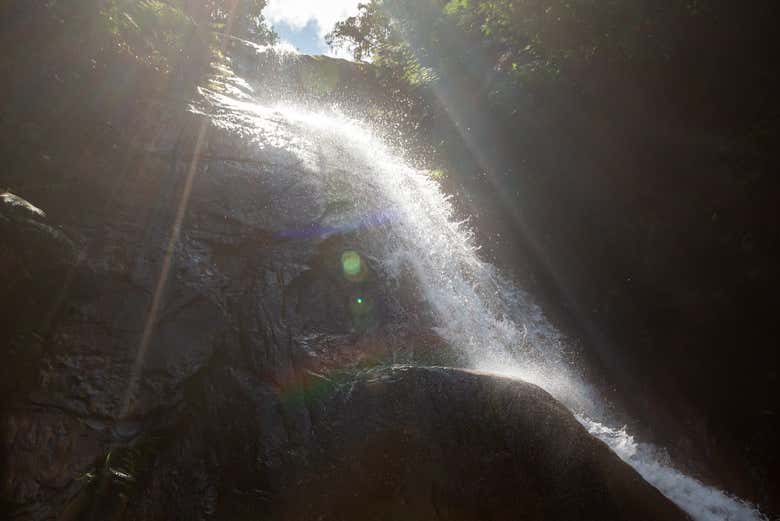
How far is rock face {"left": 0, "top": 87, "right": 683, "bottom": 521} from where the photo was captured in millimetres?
4113

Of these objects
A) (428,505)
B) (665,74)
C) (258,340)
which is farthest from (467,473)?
(665,74)

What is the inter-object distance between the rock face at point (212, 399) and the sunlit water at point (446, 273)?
1984 millimetres

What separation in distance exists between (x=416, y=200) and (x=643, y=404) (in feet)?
21.5

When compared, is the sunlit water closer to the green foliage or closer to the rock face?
the green foliage

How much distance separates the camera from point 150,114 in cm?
777

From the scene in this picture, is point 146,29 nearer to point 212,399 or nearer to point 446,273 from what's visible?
point 446,273

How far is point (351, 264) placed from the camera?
7.60m

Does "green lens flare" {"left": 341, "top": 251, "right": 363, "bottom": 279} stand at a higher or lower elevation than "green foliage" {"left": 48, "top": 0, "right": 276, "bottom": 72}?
lower

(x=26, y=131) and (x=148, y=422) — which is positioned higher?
(x=26, y=131)

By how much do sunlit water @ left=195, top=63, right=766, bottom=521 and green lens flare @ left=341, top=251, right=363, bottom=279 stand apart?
0.35 metres

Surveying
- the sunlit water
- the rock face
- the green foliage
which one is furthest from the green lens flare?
the green foliage

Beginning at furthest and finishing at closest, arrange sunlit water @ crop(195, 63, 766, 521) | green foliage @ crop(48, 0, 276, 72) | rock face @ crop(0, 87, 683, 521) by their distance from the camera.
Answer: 1. green foliage @ crop(48, 0, 276, 72)
2. sunlit water @ crop(195, 63, 766, 521)
3. rock face @ crop(0, 87, 683, 521)

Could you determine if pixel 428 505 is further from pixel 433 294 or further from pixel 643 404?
pixel 643 404

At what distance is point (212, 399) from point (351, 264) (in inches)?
127
